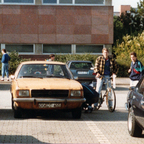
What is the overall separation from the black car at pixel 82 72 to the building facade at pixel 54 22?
41.8 feet

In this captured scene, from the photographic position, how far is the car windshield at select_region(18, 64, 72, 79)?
11055mm

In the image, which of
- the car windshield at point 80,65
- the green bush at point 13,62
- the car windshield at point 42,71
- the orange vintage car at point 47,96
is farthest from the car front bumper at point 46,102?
the green bush at point 13,62

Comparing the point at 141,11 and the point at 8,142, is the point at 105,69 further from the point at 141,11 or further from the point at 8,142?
the point at 141,11

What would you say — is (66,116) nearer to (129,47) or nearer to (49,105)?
(49,105)

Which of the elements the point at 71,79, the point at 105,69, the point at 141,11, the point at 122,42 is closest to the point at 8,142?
the point at 71,79

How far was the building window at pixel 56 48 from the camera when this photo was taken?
1305 inches

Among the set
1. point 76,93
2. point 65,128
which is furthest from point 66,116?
point 65,128

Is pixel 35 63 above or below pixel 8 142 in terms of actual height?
above

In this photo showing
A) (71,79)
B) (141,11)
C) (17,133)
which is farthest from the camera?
(141,11)

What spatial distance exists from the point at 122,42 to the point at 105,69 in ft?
79.2

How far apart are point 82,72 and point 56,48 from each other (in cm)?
1462

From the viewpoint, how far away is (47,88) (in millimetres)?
9773

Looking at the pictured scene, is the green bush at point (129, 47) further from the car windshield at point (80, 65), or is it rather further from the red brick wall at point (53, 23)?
the car windshield at point (80, 65)

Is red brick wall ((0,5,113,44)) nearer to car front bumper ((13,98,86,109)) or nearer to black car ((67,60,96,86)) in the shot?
black car ((67,60,96,86))
